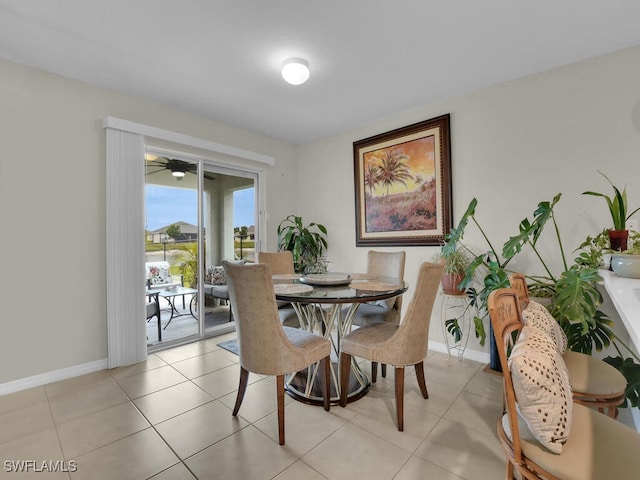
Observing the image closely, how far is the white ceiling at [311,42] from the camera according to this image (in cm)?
179

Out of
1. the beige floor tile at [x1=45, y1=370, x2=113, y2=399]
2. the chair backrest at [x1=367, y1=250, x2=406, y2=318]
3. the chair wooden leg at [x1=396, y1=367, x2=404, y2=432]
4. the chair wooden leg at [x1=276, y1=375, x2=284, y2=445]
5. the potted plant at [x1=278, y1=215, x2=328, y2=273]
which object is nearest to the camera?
the chair wooden leg at [x1=276, y1=375, x2=284, y2=445]

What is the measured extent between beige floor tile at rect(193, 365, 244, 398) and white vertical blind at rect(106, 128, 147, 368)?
2.82 feet

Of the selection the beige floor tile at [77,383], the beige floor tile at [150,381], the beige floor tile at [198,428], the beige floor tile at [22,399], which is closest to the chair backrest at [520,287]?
the beige floor tile at [198,428]

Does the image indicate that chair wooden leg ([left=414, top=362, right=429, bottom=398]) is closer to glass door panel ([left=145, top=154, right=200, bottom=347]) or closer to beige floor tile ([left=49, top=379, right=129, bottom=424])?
beige floor tile ([left=49, top=379, right=129, bottom=424])

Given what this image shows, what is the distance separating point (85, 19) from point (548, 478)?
10.5 feet

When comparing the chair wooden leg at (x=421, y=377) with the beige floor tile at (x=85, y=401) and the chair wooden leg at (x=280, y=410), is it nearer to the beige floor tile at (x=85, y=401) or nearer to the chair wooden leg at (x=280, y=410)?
the chair wooden leg at (x=280, y=410)

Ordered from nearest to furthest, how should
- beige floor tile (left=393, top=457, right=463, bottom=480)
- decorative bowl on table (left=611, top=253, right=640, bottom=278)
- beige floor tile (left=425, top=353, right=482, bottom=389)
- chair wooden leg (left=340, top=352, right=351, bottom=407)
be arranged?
beige floor tile (left=393, top=457, right=463, bottom=480) → decorative bowl on table (left=611, top=253, right=640, bottom=278) → chair wooden leg (left=340, top=352, right=351, bottom=407) → beige floor tile (left=425, top=353, right=482, bottom=389)

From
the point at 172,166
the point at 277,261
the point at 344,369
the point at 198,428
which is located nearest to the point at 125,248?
the point at 172,166

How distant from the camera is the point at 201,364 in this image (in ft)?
9.05

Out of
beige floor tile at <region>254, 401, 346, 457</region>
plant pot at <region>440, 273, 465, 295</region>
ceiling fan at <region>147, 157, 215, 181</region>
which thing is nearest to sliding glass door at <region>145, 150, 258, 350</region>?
ceiling fan at <region>147, 157, 215, 181</region>

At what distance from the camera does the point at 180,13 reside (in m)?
1.82

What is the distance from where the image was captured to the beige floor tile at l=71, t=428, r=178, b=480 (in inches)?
57.6

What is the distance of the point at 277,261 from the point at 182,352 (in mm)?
1353

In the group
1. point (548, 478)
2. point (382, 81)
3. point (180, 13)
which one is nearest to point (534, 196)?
point (382, 81)
